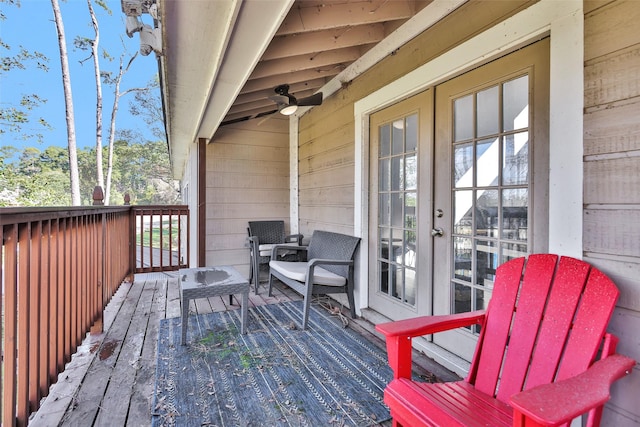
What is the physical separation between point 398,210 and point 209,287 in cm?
167

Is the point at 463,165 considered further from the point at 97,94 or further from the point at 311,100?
the point at 97,94

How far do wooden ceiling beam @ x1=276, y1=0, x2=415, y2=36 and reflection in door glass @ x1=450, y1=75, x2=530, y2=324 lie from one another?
0.87 meters

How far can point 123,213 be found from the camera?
3803 mm

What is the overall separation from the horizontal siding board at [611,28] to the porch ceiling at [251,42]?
1.20 meters

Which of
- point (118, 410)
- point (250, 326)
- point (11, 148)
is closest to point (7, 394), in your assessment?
point (118, 410)

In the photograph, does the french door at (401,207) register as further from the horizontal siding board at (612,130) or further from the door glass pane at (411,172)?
the horizontal siding board at (612,130)

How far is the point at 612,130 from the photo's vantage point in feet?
4.09

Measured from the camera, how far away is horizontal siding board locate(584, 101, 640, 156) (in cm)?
119

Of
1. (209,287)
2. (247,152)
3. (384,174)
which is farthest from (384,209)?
(247,152)

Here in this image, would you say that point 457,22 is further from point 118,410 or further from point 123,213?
Result: point 123,213

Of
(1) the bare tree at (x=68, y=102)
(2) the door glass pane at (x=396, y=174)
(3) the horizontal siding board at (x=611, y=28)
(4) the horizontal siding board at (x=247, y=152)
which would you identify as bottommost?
(2) the door glass pane at (x=396, y=174)

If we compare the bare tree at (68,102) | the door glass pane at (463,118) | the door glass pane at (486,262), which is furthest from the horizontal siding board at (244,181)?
→ the bare tree at (68,102)

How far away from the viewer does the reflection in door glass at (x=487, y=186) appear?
1.68 metres

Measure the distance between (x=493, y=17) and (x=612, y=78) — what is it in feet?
2.60
